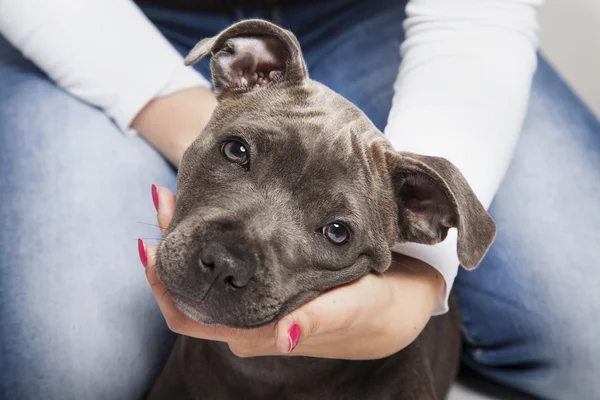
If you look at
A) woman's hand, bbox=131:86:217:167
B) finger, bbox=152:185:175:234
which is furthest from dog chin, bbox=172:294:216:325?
woman's hand, bbox=131:86:217:167

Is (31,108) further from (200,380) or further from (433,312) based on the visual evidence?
(433,312)

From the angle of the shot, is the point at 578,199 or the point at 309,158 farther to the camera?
the point at 578,199

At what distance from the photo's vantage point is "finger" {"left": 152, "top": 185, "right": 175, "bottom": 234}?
2229 mm

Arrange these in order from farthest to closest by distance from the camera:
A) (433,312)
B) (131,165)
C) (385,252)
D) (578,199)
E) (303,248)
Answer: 1. (578,199)
2. (131,165)
3. (433,312)
4. (385,252)
5. (303,248)

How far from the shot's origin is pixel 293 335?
6.16 ft

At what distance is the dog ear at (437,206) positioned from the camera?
6.45 ft

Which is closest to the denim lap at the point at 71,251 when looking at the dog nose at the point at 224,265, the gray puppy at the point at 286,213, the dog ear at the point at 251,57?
the gray puppy at the point at 286,213

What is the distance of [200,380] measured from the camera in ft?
8.07

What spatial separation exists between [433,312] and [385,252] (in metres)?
0.55

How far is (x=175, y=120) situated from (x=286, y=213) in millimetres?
954

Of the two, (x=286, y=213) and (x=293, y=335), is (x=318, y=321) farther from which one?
(x=286, y=213)

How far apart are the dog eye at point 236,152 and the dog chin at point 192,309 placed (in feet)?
1.39

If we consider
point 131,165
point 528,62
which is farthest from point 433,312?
point 131,165

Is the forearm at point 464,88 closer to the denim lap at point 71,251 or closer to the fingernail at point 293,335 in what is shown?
the fingernail at point 293,335
